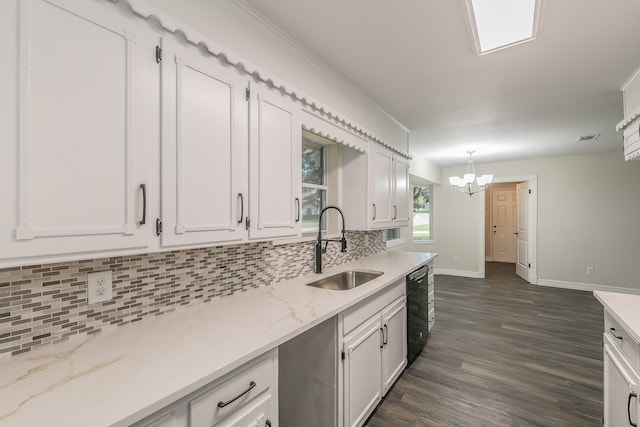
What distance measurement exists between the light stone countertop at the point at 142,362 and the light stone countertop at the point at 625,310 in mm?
53

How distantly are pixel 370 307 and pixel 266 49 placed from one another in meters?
1.74

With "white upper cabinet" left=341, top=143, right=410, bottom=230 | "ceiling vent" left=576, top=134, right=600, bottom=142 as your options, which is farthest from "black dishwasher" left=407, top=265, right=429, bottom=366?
"ceiling vent" left=576, top=134, right=600, bottom=142

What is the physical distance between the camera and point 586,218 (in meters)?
5.17

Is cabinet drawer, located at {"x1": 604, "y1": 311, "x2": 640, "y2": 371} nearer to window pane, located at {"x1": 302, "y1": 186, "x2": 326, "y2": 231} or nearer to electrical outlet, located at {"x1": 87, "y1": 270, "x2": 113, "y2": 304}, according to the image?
window pane, located at {"x1": 302, "y1": 186, "x2": 326, "y2": 231}

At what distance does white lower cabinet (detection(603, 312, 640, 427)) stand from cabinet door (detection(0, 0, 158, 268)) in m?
2.15

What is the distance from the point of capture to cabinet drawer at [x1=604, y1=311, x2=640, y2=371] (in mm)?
1267

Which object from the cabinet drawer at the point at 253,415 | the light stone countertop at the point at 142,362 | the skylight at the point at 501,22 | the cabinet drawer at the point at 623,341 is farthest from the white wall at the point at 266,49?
the cabinet drawer at the point at 623,341

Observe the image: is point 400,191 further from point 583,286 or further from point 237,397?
point 583,286

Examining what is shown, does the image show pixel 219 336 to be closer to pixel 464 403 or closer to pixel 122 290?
pixel 122 290

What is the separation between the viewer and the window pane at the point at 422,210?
21.6ft

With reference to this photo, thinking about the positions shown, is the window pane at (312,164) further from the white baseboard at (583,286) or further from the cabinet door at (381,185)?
the white baseboard at (583,286)

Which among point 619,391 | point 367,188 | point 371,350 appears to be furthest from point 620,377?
point 367,188

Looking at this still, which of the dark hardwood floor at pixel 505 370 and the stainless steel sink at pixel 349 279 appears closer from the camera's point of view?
the dark hardwood floor at pixel 505 370

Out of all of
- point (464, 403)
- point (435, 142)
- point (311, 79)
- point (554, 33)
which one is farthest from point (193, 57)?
point (435, 142)
